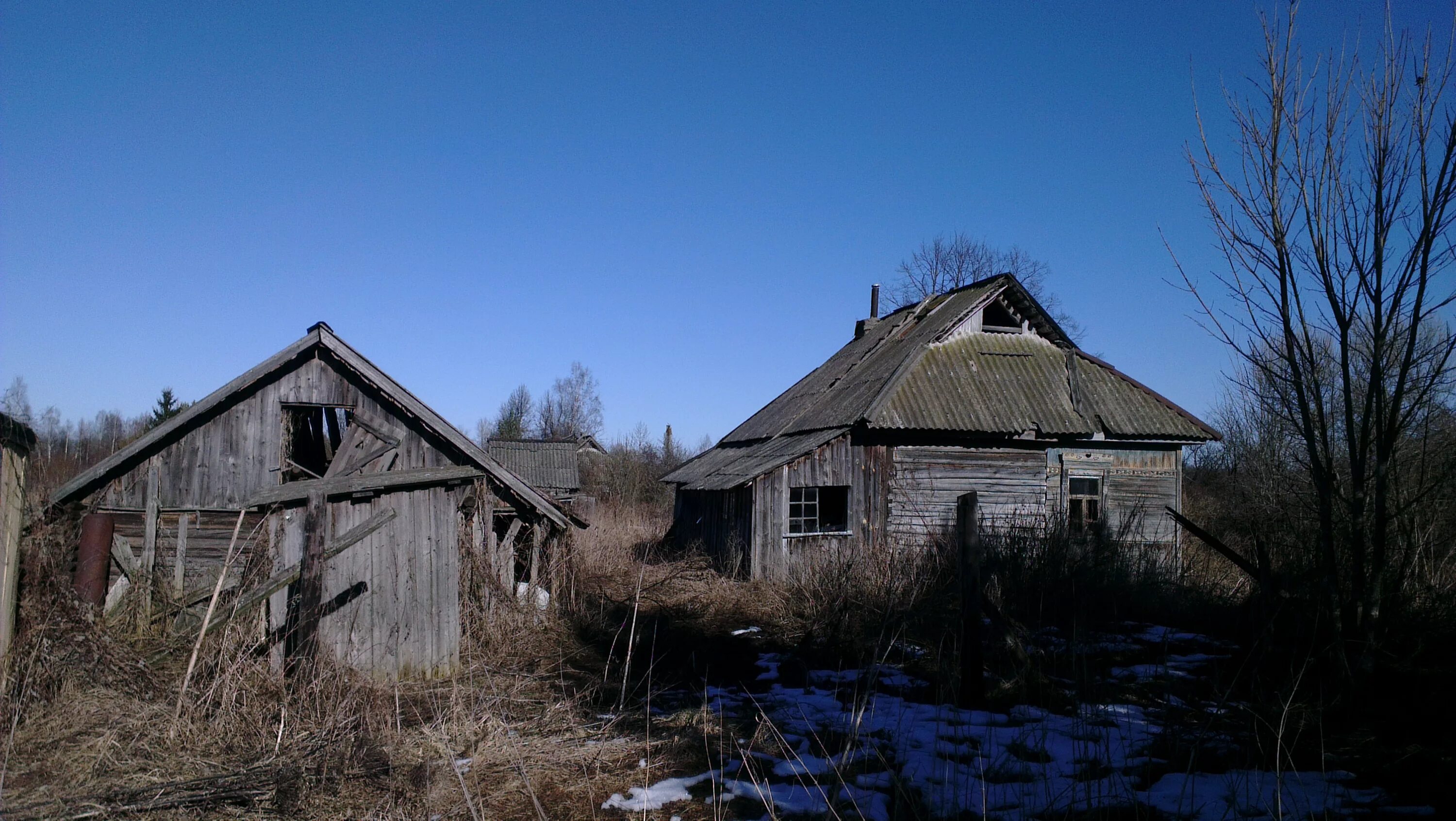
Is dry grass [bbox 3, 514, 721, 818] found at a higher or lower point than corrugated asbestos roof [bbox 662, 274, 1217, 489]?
lower

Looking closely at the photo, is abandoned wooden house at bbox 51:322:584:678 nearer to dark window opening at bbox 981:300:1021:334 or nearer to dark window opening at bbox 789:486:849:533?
dark window opening at bbox 789:486:849:533

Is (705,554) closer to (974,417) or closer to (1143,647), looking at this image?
(974,417)

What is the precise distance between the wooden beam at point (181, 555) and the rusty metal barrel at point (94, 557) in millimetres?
724

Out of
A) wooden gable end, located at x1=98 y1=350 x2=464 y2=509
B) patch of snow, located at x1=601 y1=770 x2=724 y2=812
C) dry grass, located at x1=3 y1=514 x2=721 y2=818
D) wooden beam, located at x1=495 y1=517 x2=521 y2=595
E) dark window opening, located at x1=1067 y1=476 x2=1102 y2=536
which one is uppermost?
wooden gable end, located at x1=98 y1=350 x2=464 y2=509

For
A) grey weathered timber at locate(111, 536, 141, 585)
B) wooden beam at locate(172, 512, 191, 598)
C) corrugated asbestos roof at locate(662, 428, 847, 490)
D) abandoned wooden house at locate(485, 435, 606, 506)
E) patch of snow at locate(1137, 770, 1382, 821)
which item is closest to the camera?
patch of snow at locate(1137, 770, 1382, 821)

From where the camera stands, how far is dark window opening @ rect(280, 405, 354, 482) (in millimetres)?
11242

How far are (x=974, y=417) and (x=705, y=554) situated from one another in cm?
638

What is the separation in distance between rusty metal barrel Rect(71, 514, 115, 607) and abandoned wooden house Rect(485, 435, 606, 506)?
21947 millimetres

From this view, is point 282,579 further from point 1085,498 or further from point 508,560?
point 1085,498

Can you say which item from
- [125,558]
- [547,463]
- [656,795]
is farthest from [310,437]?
[547,463]

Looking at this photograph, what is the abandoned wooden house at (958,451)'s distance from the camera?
627 inches

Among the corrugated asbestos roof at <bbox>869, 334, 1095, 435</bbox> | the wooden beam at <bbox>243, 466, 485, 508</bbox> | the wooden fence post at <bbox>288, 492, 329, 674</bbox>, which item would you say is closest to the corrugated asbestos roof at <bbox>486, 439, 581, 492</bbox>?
the corrugated asbestos roof at <bbox>869, 334, 1095, 435</bbox>

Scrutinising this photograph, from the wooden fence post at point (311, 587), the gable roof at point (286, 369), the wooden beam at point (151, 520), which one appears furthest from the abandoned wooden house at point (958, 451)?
the wooden beam at point (151, 520)

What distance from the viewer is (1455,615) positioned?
6.87 meters
